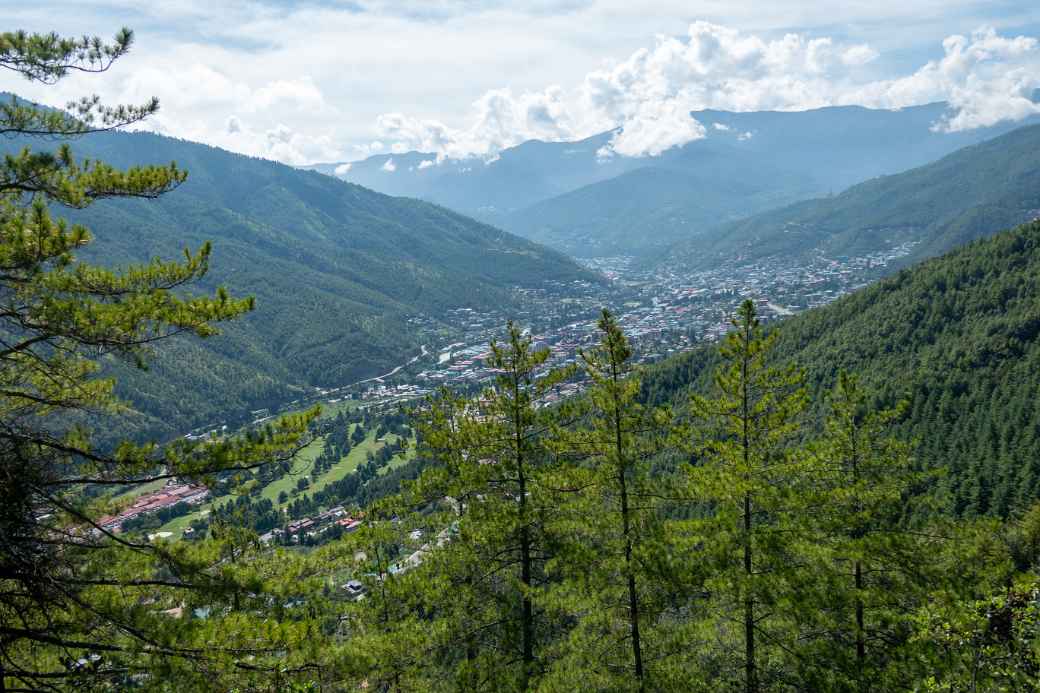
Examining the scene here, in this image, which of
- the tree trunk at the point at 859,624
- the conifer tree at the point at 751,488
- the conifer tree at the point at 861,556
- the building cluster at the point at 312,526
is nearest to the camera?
the tree trunk at the point at 859,624

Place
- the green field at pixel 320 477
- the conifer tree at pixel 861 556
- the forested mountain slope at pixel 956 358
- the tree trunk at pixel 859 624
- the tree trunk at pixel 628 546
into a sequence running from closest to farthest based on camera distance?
the tree trunk at pixel 859 624
the conifer tree at pixel 861 556
the tree trunk at pixel 628 546
the forested mountain slope at pixel 956 358
the green field at pixel 320 477

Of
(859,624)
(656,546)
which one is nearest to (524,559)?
(656,546)

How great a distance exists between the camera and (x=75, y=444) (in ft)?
A: 28.7

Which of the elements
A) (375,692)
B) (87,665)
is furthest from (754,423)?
(87,665)

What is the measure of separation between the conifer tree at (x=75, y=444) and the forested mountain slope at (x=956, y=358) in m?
41.5

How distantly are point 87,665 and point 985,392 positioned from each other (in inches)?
3077

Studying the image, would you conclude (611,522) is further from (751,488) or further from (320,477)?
(320,477)

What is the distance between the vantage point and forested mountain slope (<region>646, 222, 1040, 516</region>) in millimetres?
51500

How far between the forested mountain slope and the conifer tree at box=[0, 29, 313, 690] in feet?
136

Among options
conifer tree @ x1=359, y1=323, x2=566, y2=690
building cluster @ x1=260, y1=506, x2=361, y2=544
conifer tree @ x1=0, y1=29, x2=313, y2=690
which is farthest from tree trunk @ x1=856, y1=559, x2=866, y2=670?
building cluster @ x1=260, y1=506, x2=361, y2=544

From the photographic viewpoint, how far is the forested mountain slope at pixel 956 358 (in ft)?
169

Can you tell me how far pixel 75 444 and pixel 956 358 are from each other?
282ft

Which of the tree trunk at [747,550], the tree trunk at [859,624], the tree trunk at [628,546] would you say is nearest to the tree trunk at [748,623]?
the tree trunk at [747,550]

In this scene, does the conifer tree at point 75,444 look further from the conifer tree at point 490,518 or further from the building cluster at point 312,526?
the building cluster at point 312,526
